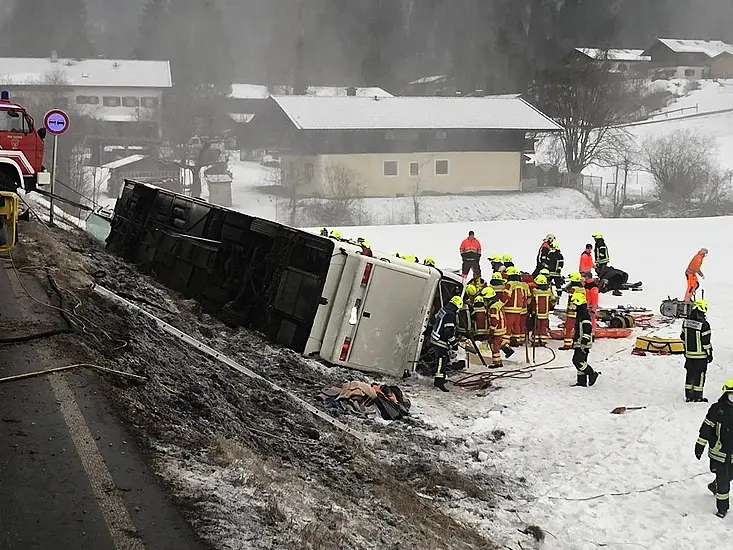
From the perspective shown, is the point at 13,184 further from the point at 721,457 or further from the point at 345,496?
the point at 721,457

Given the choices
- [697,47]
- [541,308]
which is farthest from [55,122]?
[697,47]

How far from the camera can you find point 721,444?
7250 mm

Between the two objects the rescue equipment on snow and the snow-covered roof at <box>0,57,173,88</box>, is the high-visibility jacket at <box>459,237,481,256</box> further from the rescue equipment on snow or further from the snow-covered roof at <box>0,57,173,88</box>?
the snow-covered roof at <box>0,57,173,88</box>

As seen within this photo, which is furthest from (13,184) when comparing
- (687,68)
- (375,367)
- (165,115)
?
(687,68)

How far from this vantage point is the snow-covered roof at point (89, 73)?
71.2m

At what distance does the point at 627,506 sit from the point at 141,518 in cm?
486

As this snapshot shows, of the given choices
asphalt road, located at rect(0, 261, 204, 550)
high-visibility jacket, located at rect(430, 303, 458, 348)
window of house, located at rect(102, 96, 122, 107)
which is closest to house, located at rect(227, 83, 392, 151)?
window of house, located at rect(102, 96, 122, 107)

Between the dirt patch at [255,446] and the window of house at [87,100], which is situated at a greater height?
the window of house at [87,100]

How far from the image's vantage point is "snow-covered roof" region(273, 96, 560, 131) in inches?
1911

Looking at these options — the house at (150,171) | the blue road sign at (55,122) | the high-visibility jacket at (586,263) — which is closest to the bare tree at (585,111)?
the house at (150,171)

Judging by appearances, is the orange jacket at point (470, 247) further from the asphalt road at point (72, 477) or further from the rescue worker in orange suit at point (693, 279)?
the asphalt road at point (72, 477)

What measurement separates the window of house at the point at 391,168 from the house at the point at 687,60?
1742 inches

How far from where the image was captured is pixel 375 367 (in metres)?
10.2

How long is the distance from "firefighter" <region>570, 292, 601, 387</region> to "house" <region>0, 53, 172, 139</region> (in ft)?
186
